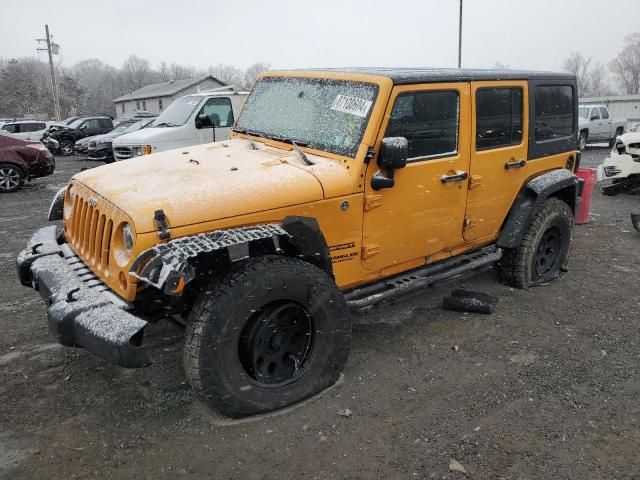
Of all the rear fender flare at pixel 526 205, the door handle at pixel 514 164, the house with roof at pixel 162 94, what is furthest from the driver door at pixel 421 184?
the house with roof at pixel 162 94

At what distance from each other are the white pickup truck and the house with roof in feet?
111

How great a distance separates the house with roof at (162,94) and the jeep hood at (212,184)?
44.2m

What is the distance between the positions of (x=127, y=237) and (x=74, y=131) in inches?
868

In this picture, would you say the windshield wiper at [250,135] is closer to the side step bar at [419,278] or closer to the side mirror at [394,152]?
the side mirror at [394,152]

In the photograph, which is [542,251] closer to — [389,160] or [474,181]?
[474,181]

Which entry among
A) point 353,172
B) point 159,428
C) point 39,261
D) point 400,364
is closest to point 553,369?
point 400,364

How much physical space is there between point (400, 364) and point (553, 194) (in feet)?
8.49

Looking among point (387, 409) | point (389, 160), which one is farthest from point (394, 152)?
point (387, 409)

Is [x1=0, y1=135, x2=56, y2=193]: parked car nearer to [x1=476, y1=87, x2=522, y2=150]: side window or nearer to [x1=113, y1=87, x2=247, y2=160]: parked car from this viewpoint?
[x1=113, y1=87, x2=247, y2=160]: parked car

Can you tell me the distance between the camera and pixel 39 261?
12.0 ft

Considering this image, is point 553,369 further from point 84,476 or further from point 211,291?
point 84,476

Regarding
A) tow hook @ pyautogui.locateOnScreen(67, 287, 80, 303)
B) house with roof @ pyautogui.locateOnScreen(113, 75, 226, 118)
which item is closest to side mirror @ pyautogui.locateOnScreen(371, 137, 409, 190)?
tow hook @ pyautogui.locateOnScreen(67, 287, 80, 303)

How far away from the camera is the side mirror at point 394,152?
3443 mm

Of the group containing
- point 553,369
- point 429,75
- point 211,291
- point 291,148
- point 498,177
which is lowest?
point 553,369
